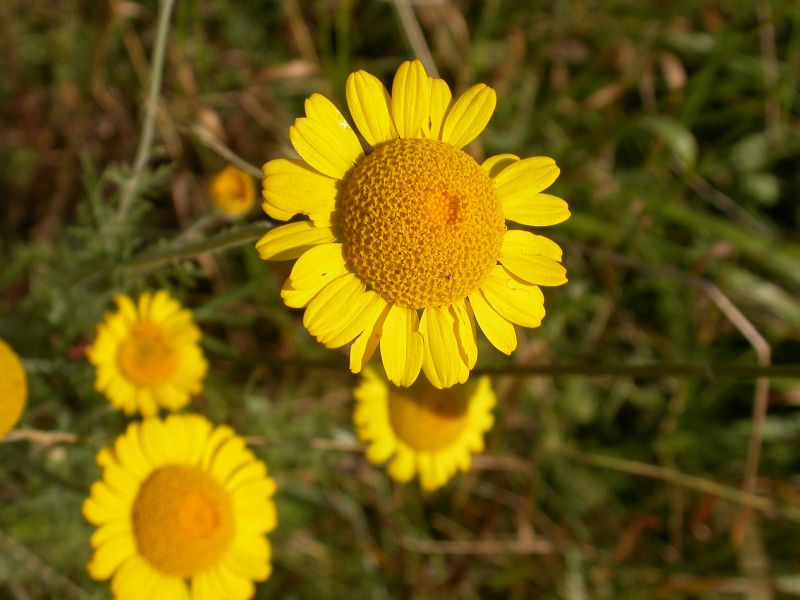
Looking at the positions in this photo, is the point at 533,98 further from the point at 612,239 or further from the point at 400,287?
the point at 400,287

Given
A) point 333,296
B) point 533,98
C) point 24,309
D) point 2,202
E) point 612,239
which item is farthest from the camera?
point 533,98

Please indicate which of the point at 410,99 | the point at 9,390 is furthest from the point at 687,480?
the point at 9,390

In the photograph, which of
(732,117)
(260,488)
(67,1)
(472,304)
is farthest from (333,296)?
(732,117)

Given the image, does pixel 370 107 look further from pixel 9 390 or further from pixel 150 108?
pixel 9 390

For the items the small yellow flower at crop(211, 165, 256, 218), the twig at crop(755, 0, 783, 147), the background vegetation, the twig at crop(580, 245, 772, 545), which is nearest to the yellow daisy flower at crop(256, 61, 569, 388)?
the small yellow flower at crop(211, 165, 256, 218)

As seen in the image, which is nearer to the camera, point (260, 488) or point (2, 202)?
point (260, 488)

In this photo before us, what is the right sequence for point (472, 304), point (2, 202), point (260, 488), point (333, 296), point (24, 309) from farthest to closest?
1. point (2, 202)
2. point (24, 309)
3. point (260, 488)
4. point (472, 304)
5. point (333, 296)

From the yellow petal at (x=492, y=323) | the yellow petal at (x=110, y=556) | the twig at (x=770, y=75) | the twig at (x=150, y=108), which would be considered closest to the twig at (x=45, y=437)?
the yellow petal at (x=110, y=556)
